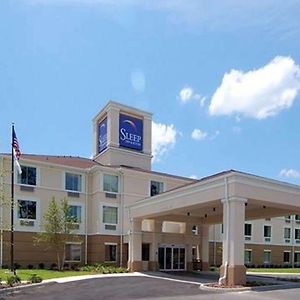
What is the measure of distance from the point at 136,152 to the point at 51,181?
940 cm

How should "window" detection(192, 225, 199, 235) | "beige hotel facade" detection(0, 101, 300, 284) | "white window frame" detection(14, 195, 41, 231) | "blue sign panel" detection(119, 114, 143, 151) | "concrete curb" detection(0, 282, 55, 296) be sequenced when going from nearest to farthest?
"concrete curb" detection(0, 282, 55, 296), "beige hotel facade" detection(0, 101, 300, 284), "white window frame" detection(14, 195, 41, 231), "window" detection(192, 225, 199, 235), "blue sign panel" detection(119, 114, 143, 151)

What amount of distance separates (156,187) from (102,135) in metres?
7.54

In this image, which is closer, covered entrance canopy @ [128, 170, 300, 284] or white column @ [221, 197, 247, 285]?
Answer: white column @ [221, 197, 247, 285]

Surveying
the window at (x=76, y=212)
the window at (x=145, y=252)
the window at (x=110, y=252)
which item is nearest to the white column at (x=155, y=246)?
the window at (x=145, y=252)

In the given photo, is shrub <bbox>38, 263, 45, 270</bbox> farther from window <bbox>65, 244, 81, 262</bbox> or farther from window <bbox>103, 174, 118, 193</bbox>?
window <bbox>103, 174, 118, 193</bbox>

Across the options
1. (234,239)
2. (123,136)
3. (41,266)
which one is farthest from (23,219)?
(234,239)

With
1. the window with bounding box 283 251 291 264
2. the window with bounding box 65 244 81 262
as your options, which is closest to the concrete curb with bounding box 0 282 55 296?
the window with bounding box 65 244 81 262

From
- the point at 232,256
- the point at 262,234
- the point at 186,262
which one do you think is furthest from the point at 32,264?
the point at 262,234

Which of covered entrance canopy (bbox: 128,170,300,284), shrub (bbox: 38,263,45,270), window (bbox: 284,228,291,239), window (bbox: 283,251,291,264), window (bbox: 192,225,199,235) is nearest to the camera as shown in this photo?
covered entrance canopy (bbox: 128,170,300,284)

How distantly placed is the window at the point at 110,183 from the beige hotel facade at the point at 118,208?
79mm

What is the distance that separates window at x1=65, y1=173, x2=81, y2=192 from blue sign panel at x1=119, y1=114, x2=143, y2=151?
6063 mm

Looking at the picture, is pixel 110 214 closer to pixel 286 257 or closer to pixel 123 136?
pixel 123 136

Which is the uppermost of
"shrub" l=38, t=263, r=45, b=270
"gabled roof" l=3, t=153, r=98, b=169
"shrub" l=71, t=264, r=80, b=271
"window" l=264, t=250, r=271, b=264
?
"gabled roof" l=3, t=153, r=98, b=169

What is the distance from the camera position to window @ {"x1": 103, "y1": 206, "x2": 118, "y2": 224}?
37.6 metres
